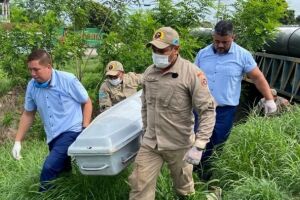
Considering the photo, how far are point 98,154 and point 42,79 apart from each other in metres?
0.96

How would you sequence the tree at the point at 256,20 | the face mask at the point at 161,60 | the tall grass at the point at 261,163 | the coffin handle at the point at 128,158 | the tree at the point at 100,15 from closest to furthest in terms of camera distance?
the face mask at the point at 161,60 < the coffin handle at the point at 128,158 < the tall grass at the point at 261,163 < the tree at the point at 256,20 < the tree at the point at 100,15

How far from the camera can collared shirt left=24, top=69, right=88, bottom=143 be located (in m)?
4.71

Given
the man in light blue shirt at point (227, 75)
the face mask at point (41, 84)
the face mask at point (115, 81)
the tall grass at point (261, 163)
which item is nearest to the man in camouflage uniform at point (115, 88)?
the face mask at point (115, 81)

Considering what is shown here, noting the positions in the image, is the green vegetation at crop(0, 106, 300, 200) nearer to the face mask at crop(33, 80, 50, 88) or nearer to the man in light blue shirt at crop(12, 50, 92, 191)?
the man in light blue shirt at crop(12, 50, 92, 191)

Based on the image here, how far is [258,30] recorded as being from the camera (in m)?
8.33

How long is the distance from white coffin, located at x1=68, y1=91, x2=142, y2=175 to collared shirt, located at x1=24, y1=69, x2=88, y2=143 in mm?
338

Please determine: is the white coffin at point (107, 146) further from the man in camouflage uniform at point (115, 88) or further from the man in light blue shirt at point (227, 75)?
the man in camouflage uniform at point (115, 88)

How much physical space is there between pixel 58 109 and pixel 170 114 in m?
1.17

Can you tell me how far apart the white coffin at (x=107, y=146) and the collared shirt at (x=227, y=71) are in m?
1.03

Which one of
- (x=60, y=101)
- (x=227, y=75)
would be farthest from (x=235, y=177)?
(x=60, y=101)

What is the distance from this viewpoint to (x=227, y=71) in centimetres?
515

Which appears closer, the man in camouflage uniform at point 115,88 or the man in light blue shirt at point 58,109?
the man in light blue shirt at point 58,109

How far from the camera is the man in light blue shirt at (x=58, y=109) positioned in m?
4.60

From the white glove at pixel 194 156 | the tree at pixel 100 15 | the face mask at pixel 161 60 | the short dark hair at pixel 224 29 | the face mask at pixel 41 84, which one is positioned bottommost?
the white glove at pixel 194 156
